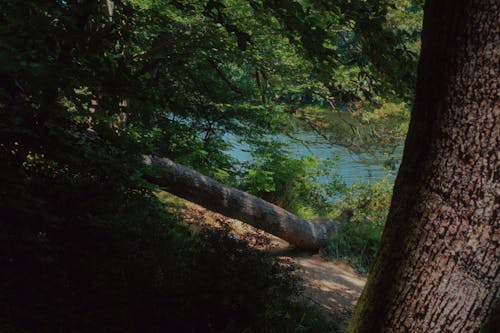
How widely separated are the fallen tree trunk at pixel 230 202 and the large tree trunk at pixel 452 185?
4.52 m

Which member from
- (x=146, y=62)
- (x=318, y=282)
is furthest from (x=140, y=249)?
(x=146, y=62)

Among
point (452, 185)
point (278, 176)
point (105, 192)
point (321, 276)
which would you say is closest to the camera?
point (452, 185)

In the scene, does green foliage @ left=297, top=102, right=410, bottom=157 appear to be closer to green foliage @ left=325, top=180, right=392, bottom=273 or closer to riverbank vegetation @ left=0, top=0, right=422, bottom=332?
green foliage @ left=325, top=180, right=392, bottom=273

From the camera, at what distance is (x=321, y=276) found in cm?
625

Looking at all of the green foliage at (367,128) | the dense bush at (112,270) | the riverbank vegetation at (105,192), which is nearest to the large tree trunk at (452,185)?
the riverbank vegetation at (105,192)

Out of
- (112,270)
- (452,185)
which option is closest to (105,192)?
(112,270)

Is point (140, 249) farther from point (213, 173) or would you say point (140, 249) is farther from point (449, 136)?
point (213, 173)

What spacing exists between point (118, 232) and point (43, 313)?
761 millimetres

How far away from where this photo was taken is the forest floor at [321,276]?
191 inches

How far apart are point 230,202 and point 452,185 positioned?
5.20 metres

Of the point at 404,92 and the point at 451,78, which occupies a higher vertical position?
the point at 404,92

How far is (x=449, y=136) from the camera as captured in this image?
167cm

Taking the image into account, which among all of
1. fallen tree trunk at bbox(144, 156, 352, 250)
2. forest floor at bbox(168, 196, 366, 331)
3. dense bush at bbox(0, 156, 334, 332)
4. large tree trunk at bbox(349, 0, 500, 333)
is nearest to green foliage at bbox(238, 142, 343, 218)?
forest floor at bbox(168, 196, 366, 331)

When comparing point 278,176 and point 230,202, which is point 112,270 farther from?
point 278,176
